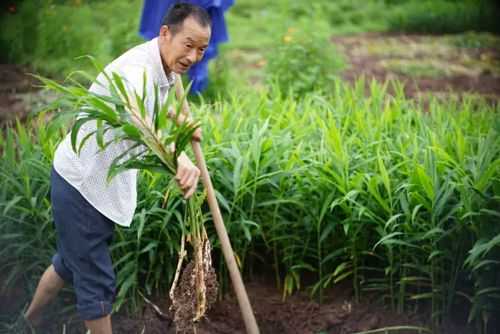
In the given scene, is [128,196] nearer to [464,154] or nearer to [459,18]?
[464,154]

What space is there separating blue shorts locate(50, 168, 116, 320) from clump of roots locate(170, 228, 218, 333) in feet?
0.82

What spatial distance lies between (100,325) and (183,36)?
41.6 inches

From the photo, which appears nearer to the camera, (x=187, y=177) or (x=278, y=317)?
(x=187, y=177)

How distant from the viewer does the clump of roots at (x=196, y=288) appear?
2668 mm

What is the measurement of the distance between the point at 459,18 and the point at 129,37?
360cm

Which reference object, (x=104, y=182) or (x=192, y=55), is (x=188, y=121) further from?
(x=104, y=182)

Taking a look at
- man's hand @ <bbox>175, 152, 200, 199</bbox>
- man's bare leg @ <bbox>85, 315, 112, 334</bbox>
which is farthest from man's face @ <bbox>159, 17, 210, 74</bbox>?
man's bare leg @ <bbox>85, 315, 112, 334</bbox>

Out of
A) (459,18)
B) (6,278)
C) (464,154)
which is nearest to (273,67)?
(464,154)

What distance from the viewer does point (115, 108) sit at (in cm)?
251

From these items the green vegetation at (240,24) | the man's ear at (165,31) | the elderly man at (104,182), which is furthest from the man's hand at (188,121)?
the green vegetation at (240,24)

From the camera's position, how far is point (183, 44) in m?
2.57

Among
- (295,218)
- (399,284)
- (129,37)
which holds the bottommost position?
(399,284)

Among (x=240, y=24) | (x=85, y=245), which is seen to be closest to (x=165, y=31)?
(x=85, y=245)

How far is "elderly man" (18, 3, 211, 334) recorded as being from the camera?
101 inches
